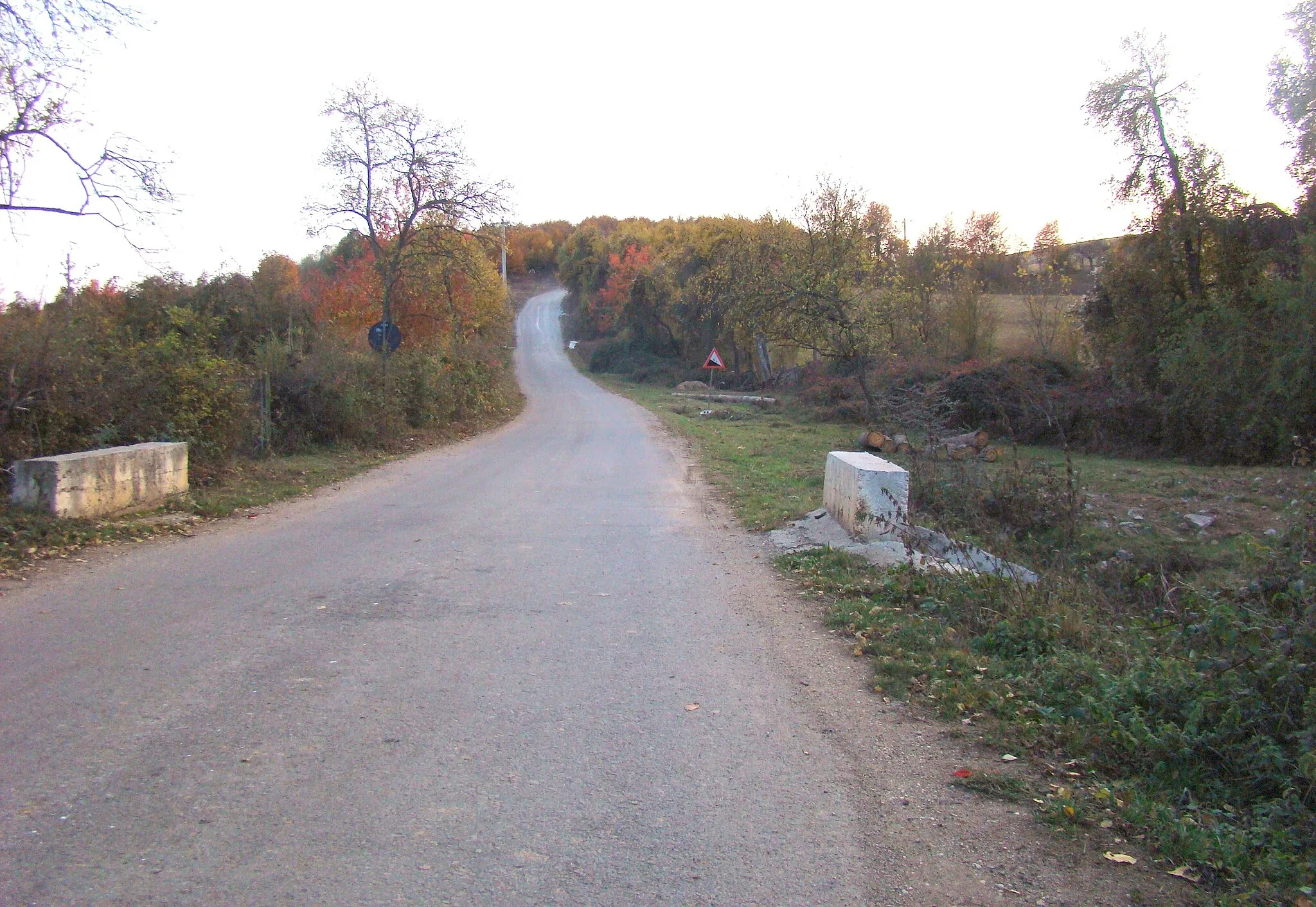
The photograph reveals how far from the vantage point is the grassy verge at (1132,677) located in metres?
3.68

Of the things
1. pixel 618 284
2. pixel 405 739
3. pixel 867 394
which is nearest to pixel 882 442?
pixel 867 394

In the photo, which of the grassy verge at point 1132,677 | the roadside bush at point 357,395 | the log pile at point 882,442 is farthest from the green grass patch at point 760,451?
the roadside bush at point 357,395

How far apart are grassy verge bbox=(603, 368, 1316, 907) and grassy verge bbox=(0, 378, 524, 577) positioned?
269 inches

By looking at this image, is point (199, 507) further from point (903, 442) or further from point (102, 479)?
point (903, 442)

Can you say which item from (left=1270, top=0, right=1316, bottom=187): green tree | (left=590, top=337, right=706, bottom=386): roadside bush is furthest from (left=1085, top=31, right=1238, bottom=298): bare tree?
(left=590, top=337, right=706, bottom=386): roadside bush

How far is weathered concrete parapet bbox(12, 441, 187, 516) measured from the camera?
9.44 meters

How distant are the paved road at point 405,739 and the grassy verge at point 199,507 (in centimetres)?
71

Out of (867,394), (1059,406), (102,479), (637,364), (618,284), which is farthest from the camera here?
(618,284)

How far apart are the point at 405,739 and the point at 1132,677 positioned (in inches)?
153

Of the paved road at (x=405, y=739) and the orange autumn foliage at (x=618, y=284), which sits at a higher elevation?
the orange autumn foliage at (x=618, y=284)

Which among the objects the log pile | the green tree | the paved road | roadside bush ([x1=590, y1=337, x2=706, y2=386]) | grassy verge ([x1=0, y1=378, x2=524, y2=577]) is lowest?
the paved road

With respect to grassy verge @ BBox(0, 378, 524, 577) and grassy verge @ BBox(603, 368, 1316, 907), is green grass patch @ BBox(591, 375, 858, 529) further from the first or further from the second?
grassy verge @ BBox(0, 378, 524, 577)

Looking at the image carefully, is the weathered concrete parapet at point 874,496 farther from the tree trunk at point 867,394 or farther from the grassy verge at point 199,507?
the tree trunk at point 867,394

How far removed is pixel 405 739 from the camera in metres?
4.56
